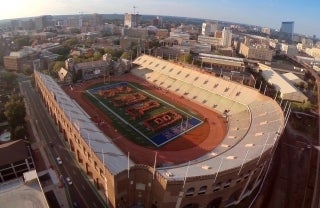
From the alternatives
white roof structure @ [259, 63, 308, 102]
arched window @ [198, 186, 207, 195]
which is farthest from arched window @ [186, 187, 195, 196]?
white roof structure @ [259, 63, 308, 102]

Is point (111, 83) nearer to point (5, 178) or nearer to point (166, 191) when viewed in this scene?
point (5, 178)

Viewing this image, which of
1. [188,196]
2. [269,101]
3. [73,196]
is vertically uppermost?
[269,101]

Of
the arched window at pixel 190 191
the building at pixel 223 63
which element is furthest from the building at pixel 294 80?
the arched window at pixel 190 191

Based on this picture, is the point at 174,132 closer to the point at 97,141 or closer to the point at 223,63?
the point at 97,141

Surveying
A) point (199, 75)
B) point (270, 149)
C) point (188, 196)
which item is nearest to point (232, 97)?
point (199, 75)

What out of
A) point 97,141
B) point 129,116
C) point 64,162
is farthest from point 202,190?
point 129,116

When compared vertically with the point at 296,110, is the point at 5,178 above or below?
below

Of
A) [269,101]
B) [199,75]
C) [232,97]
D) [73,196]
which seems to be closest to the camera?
[73,196]
